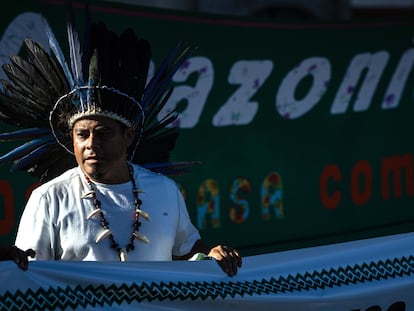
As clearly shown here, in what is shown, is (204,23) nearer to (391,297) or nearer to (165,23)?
(165,23)

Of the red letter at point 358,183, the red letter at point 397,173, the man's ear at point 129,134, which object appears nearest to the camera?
the man's ear at point 129,134

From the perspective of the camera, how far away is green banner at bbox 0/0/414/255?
6.71 m

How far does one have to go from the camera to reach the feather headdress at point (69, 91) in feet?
12.8

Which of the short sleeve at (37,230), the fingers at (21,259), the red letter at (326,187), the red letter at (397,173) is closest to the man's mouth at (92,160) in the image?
the short sleeve at (37,230)

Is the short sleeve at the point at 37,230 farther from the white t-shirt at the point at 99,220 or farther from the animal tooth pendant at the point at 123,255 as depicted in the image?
the animal tooth pendant at the point at 123,255

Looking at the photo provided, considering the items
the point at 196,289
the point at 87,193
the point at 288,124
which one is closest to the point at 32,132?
the point at 87,193

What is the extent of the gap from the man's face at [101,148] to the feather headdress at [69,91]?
6cm

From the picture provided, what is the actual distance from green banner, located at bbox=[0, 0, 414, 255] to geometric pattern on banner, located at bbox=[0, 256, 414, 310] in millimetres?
2407

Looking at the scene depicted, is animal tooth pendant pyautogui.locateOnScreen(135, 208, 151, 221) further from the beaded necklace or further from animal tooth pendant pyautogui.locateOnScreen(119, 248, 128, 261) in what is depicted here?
animal tooth pendant pyautogui.locateOnScreen(119, 248, 128, 261)

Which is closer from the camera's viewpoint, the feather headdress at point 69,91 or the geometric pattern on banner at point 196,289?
the geometric pattern on banner at point 196,289

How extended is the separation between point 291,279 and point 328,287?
171 mm

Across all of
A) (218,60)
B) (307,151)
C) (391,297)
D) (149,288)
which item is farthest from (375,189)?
(149,288)

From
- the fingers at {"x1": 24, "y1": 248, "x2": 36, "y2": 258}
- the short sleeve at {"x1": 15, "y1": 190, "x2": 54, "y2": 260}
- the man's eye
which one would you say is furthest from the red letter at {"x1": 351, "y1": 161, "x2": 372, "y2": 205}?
the fingers at {"x1": 24, "y1": 248, "x2": 36, "y2": 258}

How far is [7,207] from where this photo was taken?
228 inches
